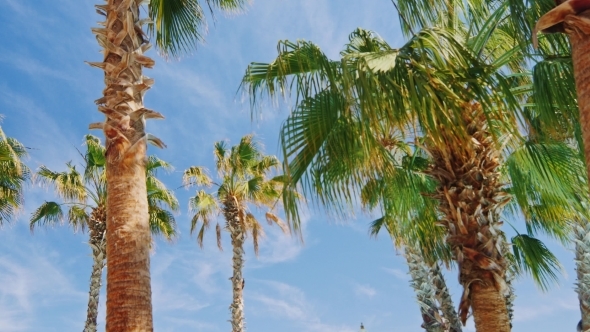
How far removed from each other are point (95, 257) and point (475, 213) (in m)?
12.0

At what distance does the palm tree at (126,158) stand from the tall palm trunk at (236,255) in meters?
11.6

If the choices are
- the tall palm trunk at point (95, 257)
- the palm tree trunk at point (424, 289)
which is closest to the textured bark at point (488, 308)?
the palm tree trunk at point (424, 289)

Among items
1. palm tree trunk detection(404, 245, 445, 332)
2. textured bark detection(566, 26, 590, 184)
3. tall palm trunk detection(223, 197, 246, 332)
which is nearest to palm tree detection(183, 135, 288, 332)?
tall palm trunk detection(223, 197, 246, 332)

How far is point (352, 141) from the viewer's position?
6.68 meters

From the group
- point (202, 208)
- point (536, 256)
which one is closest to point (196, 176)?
point (202, 208)

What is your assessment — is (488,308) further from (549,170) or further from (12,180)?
(12,180)

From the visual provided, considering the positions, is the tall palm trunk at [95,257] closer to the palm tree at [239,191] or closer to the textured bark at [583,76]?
the palm tree at [239,191]

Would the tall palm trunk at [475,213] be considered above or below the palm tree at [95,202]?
below

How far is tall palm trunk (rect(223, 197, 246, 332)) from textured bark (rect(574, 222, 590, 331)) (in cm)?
854

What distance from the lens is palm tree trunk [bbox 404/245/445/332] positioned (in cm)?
1391

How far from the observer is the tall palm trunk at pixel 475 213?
7.42m

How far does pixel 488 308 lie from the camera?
7.40 m

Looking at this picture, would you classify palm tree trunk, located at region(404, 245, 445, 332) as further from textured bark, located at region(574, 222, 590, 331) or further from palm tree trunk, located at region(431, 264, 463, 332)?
textured bark, located at region(574, 222, 590, 331)

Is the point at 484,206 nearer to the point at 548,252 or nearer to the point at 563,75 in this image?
the point at 563,75
